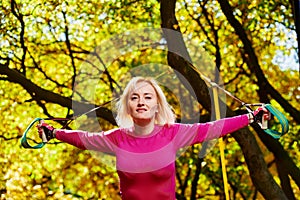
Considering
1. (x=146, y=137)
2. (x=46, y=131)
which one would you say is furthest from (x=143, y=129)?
(x=46, y=131)

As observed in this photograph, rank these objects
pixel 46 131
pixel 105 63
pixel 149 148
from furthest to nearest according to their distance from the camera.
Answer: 1. pixel 105 63
2. pixel 46 131
3. pixel 149 148

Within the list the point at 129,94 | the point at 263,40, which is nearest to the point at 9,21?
the point at 263,40

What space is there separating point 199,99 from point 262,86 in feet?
5.36

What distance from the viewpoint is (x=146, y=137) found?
3.76 meters

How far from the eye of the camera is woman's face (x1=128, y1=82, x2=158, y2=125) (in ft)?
12.2

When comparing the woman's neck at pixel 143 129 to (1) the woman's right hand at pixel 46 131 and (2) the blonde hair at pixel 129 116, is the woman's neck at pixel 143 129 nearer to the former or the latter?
(2) the blonde hair at pixel 129 116

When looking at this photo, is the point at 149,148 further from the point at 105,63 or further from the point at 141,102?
the point at 105,63

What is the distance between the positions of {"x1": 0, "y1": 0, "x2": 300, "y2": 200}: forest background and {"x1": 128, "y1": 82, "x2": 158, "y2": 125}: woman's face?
4566mm

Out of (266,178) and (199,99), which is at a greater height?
(199,99)

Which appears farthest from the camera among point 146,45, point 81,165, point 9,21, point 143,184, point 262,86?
point 81,165

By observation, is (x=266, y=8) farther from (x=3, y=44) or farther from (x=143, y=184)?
(x=143, y=184)

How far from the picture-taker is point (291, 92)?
37.7ft

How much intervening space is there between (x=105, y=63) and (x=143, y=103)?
6342mm

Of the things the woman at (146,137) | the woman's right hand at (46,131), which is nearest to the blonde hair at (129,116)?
the woman at (146,137)
